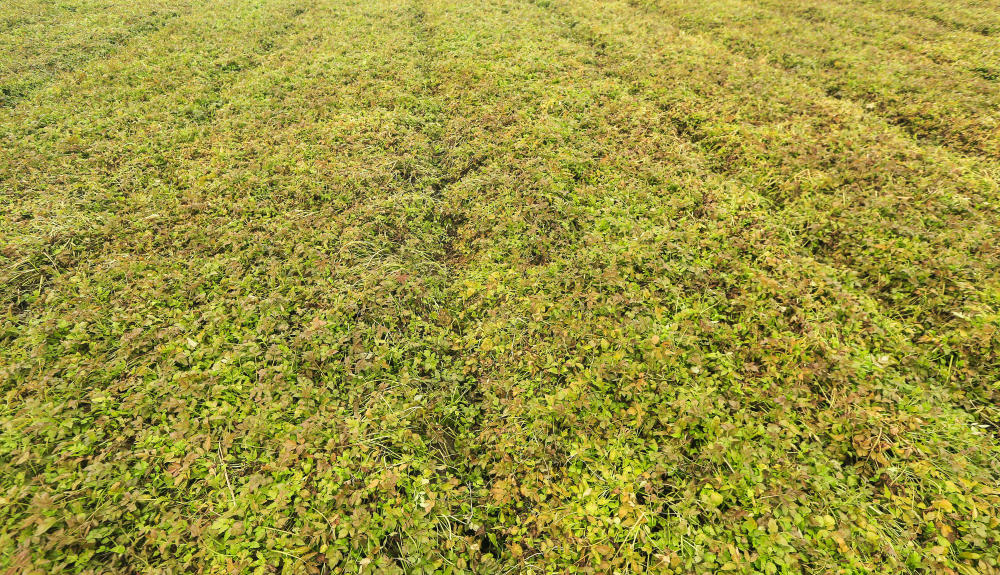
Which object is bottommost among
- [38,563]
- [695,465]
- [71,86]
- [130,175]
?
[695,465]

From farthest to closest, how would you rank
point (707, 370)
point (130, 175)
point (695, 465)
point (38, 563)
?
1. point (130, 175)
2. point (707, 370)
3. point (695, 465)
4. point (38, 563)

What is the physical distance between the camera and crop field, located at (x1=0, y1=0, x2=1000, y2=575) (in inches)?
167

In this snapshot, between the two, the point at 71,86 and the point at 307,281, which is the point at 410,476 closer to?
the point at 307,281

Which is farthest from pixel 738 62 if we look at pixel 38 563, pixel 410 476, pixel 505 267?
pixel 38 563

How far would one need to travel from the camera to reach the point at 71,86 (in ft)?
39.5

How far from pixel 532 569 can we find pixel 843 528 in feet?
10.9

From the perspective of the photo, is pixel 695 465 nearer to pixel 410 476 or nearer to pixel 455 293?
pixel 410 476

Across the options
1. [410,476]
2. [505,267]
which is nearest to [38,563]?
[410,476]

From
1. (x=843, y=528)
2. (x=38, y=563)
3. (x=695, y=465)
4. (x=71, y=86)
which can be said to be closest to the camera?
(x=38, y=563)

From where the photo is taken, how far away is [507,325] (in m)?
6.37

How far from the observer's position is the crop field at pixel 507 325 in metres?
4.25

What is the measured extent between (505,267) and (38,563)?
21.5 ft

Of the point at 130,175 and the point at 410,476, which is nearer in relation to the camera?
the point at 410,476

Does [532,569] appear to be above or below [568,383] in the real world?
below
